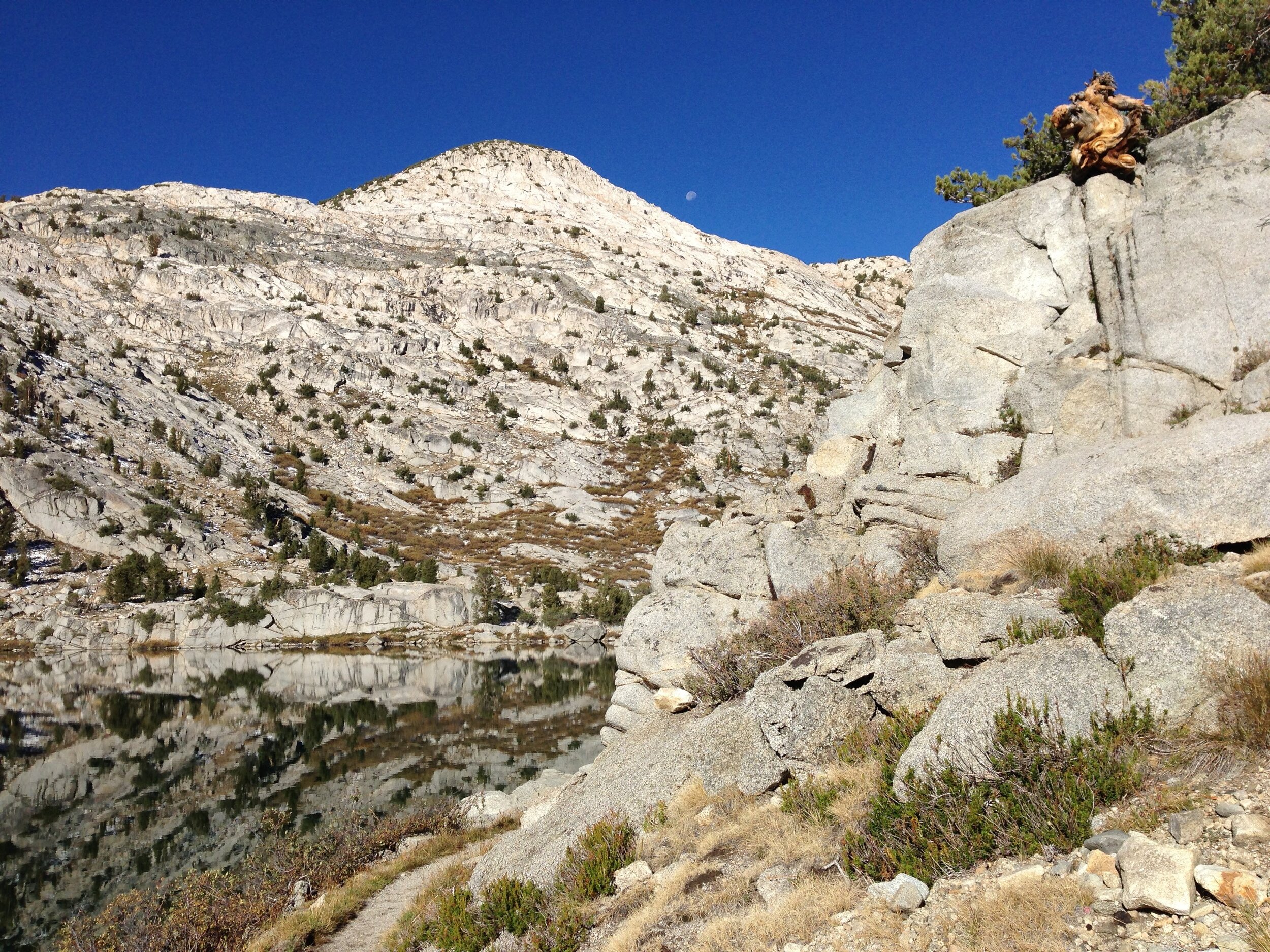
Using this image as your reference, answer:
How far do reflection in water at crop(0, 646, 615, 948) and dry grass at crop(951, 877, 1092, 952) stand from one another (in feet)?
52.3

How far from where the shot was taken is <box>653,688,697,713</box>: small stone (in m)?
12.2

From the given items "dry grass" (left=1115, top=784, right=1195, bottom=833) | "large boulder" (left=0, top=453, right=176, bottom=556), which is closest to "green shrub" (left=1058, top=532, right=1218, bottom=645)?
"dry grass" (left=1115, top=784, right=1195, bottom=833)

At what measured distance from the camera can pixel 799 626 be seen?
34.9 feet

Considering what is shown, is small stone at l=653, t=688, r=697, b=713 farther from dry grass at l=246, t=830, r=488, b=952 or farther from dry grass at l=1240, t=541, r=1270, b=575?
dry grass at l=1240, t=541, r=1270, b=575

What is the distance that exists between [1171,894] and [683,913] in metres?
4.19

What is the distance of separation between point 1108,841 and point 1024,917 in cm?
82

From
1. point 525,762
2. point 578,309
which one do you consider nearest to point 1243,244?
point 525,762

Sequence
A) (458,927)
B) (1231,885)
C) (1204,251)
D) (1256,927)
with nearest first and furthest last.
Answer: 1. (1256,927)
2. (1231,885)
3. (458,927)
4. (1204,251)

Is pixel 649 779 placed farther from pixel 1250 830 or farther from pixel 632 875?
pixel 1250 830

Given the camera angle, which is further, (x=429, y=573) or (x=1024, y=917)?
(x=429, y=573)

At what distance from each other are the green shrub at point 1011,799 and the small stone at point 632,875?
2751 mm

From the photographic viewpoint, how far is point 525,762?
81.8 ft

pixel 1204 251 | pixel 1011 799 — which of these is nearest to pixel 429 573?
pixel 1204 251

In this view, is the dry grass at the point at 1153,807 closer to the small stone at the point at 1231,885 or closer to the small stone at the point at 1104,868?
the small stone at the point at 1104,868
